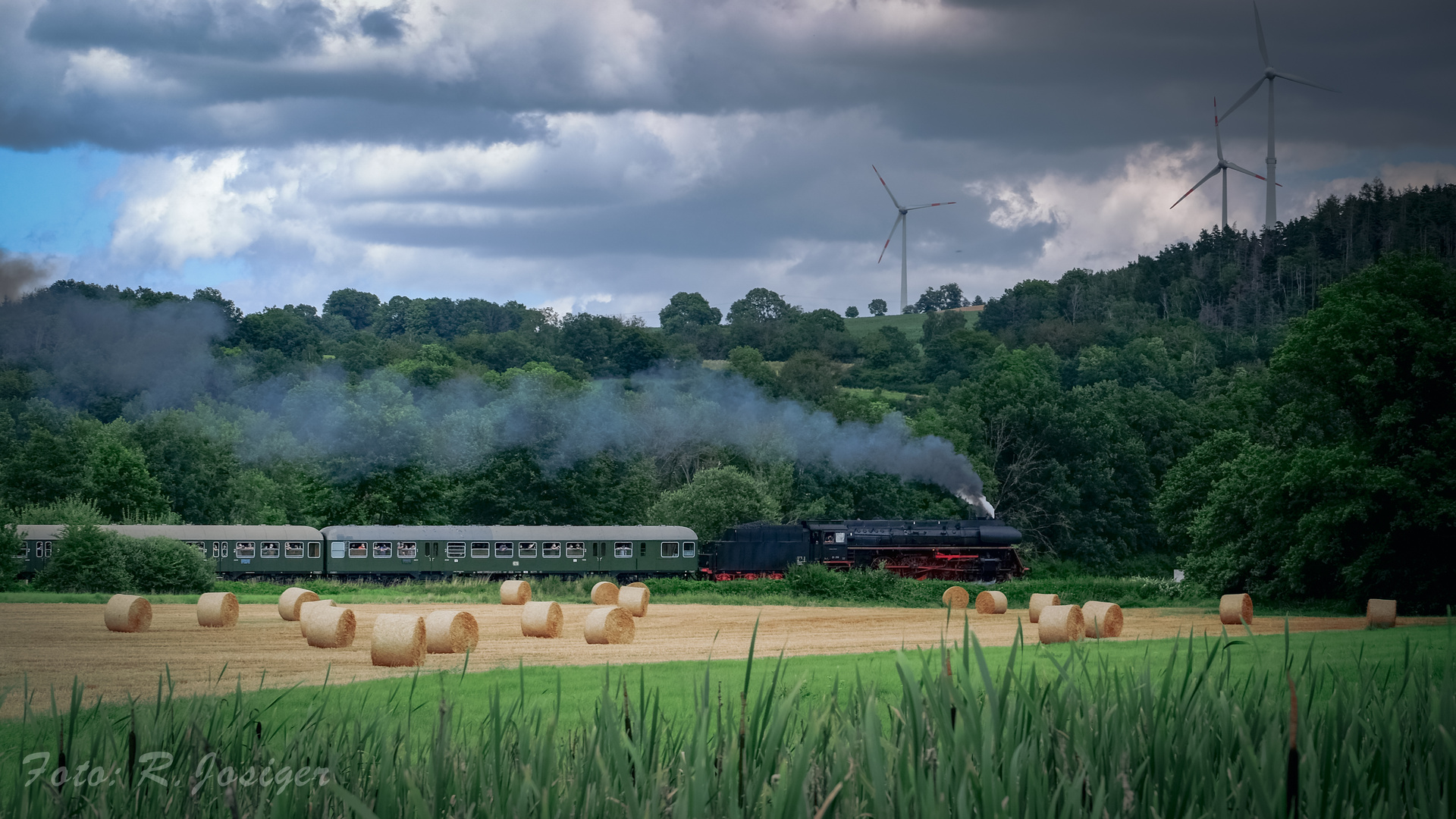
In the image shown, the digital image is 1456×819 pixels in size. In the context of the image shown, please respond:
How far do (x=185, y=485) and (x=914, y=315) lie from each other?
132m

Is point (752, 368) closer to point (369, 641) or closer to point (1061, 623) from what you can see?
point (1061, 623)

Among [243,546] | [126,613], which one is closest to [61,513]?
[243,546]

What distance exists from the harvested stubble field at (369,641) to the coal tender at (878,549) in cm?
1111

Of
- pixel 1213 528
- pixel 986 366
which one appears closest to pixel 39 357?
pixel 1213 528

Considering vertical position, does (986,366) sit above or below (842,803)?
above

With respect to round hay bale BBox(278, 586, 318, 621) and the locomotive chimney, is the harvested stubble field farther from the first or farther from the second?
the locomotive chimney

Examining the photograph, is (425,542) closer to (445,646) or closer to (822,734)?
(445,646)

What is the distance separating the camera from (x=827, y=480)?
7662 centimetres

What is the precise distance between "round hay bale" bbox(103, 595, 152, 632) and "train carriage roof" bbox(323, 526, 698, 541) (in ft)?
73.7

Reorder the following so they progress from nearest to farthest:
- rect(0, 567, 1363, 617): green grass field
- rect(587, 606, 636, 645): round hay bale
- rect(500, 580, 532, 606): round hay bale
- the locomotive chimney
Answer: rect(587, 606, 636, 645): round hay bale
rect(500, 580, 532, 606): round hay bale
rect(0, 567, 1363, 617): green grass field
the locomotive chimney

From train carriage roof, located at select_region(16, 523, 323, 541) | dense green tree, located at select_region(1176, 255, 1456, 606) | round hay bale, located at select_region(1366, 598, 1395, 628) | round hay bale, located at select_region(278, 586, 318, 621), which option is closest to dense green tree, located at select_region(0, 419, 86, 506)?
train carriage roof, located at select_region(16, 523, 323, 541)

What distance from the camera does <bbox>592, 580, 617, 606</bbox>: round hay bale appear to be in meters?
42.7

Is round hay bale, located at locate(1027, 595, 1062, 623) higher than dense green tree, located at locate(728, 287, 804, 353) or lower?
lower

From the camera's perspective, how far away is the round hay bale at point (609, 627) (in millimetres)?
29703
